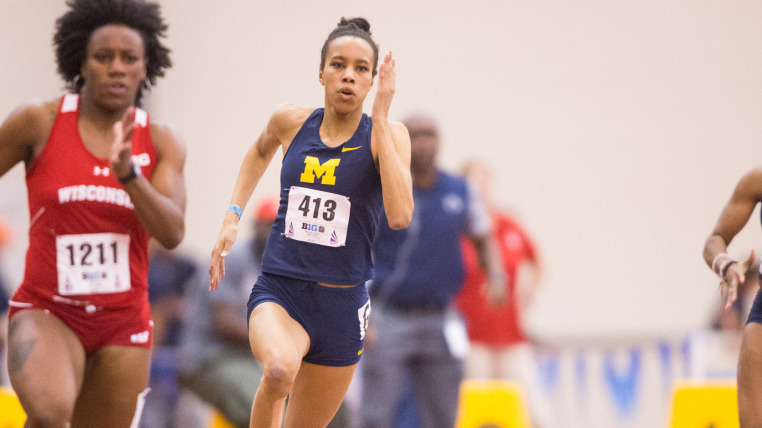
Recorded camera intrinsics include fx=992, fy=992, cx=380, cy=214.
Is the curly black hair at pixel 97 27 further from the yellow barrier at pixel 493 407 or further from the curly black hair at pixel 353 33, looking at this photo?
the yellow barrier at pixel 493 407

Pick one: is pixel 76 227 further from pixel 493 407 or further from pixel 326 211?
pixel 493 407

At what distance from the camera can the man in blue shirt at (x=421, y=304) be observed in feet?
25.1

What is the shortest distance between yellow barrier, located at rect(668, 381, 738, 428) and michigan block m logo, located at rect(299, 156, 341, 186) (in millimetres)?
4031

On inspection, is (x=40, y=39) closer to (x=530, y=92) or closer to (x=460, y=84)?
(x=460, y=84)

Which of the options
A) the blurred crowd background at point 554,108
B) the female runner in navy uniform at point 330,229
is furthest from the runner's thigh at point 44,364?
the blurred crowd background at point 554,108

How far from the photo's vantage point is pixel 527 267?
11.2 meters

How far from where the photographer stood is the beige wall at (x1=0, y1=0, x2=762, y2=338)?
14133 millimetres

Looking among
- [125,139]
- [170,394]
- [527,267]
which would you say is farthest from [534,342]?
[125,139]

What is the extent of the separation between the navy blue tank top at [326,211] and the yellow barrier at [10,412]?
13.4 feet

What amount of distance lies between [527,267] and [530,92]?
4.18 m

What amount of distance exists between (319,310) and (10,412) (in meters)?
4.35

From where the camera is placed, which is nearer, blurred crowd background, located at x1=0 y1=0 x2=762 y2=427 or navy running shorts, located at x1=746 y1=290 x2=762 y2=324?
navy running shorts, located at x1=746 y1=290 x2=762 y2=324

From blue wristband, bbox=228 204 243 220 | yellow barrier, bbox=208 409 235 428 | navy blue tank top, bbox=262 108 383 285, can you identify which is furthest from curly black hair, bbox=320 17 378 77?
yellow barrier, bbox=208 409 235 428

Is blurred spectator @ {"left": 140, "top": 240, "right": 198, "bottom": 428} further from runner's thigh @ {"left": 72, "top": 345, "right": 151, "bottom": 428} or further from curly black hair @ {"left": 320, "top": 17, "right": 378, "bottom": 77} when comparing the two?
curly black hair @ {"left": 320, "top": 17, "right": 378, "bottom": 77}
